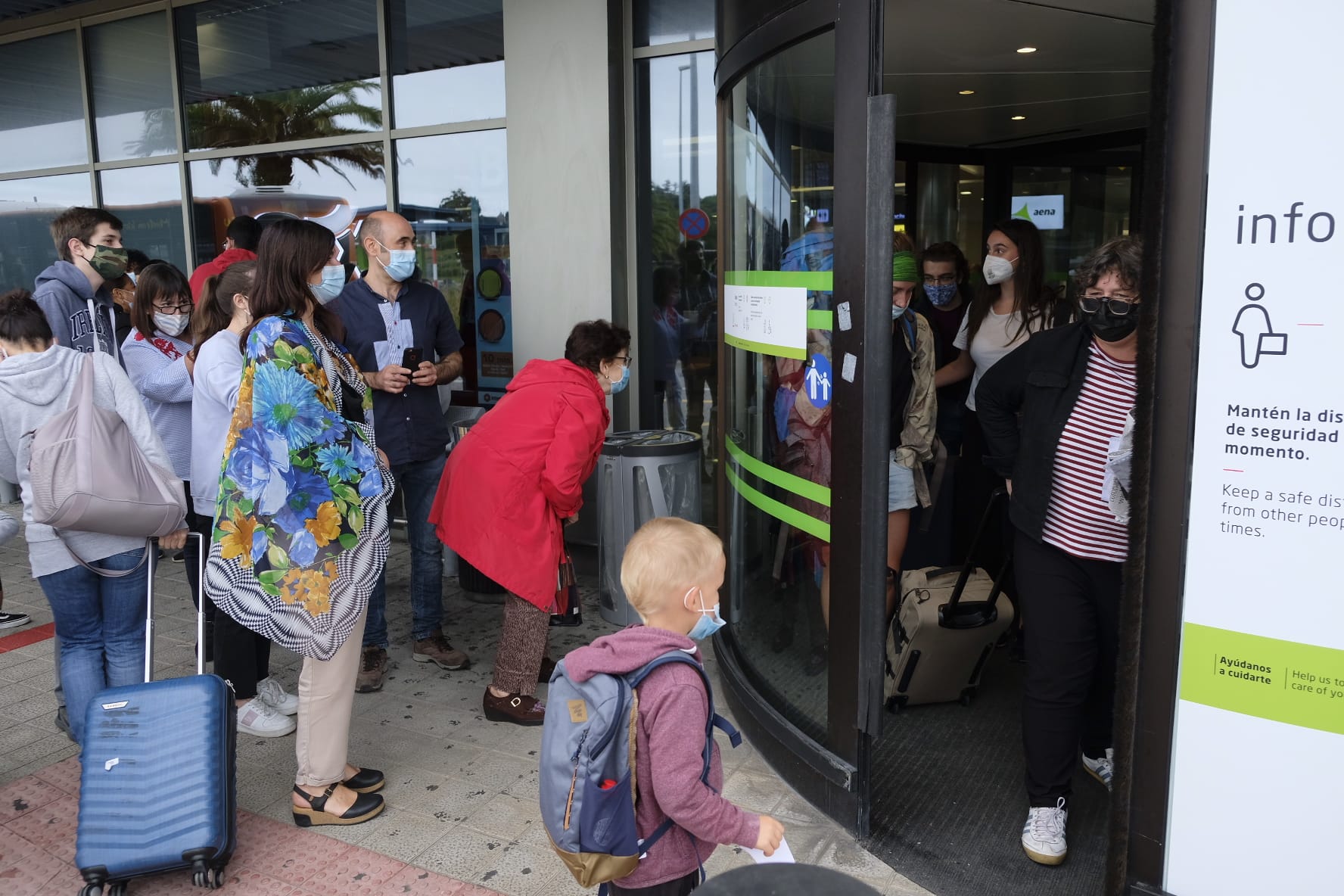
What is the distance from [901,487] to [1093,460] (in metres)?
1.16

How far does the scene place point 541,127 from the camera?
578 centimetres

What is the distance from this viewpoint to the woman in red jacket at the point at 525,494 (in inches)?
152

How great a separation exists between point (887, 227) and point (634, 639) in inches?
58.2

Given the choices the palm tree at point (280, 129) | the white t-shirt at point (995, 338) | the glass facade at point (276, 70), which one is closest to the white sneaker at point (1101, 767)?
the white t-shirt at point (995, 338)

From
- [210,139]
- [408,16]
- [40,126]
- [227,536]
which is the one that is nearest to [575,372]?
[227,536]

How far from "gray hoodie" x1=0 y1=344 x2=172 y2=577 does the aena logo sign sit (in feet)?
22.6

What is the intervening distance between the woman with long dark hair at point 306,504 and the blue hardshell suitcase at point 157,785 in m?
0.29

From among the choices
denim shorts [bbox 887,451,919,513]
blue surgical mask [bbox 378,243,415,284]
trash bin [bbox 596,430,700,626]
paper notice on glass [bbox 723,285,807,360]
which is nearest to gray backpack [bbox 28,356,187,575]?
blue surgical mask [bbox 378,243,415,284]

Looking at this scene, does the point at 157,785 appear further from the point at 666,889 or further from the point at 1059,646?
the point at 1059,646

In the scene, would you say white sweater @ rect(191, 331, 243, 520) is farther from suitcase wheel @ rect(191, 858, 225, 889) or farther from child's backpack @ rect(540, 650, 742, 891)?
child's backpack @ rect(540, 650, 742, 891)

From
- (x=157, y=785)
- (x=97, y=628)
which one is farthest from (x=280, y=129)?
(x=157, y=785)

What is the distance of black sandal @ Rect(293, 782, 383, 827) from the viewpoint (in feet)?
10.7

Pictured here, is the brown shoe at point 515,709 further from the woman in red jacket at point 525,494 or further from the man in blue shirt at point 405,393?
the man in blue shirt at point 405,393

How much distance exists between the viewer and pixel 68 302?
4.32m
